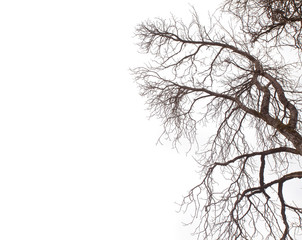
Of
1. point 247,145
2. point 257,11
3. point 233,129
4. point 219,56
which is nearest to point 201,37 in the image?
point 219,56

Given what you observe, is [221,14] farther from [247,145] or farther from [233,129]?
[247,145]

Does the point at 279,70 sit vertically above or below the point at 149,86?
above

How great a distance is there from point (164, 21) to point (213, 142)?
2412 mm

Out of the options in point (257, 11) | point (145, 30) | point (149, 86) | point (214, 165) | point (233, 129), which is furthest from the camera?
point (145, 30)

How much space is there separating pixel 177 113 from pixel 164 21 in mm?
1748

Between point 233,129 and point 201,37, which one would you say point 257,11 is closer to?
point 201,37

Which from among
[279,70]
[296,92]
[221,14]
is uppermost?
[221,14]

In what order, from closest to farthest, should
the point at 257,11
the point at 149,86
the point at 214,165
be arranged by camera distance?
the point at 257,11, the point at 214,165, the point at 149,86


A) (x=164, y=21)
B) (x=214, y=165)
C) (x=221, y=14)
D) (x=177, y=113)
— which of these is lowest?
(x=214, y=165)

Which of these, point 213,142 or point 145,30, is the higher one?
point 145,30

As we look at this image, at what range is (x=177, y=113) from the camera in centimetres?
502

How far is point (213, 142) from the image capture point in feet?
15.4

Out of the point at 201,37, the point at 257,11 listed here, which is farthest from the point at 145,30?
the point at 257,11

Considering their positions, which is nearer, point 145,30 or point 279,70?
point 279,70
